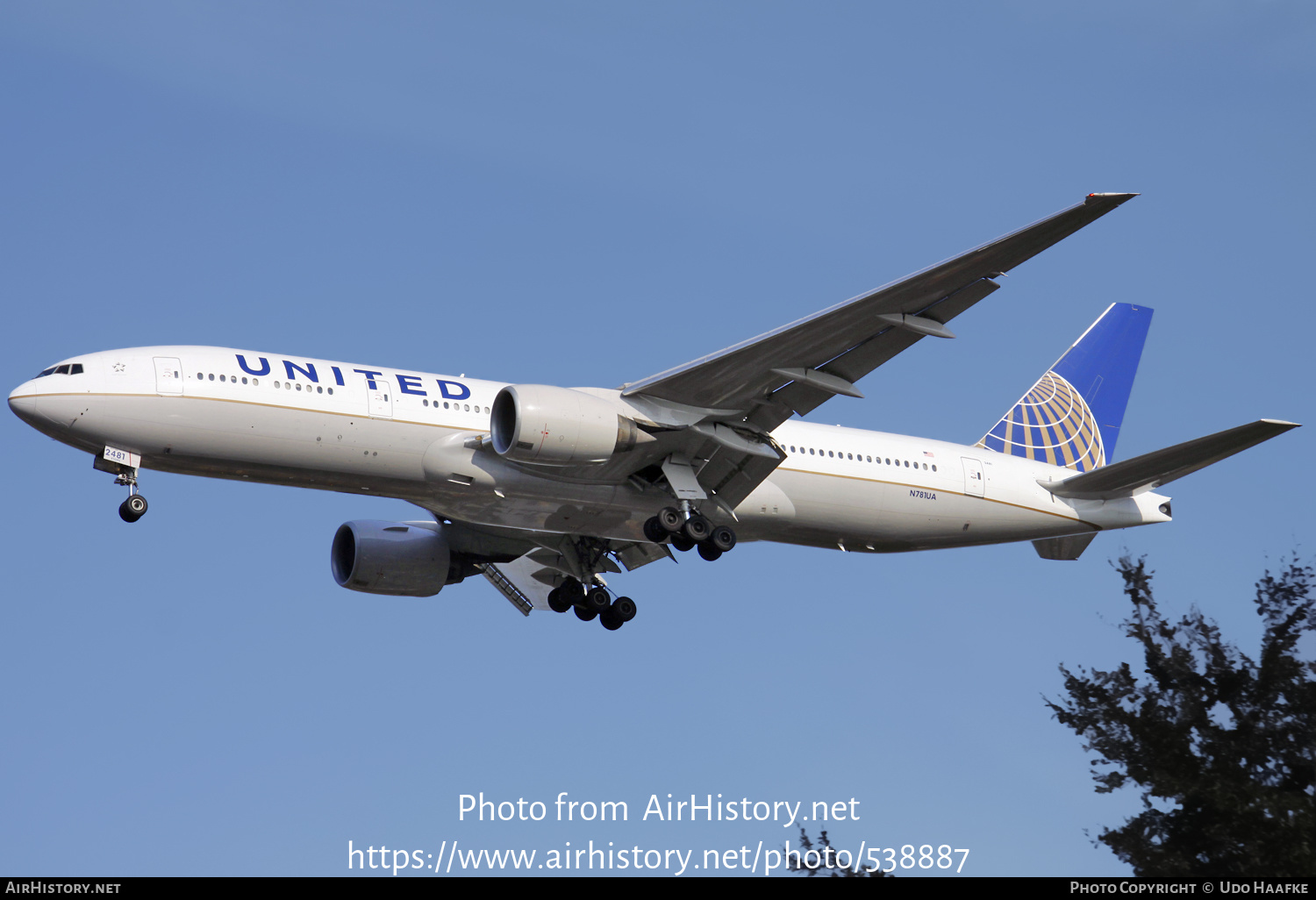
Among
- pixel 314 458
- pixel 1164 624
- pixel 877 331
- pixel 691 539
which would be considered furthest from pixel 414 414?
pixel 1164 624

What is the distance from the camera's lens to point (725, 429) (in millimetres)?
28234

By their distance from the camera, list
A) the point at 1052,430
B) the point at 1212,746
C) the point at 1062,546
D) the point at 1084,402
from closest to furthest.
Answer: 1. the point at 1212,746
2. the point at 1062,546
3. the point at 1052,430
4. the point at 1084,402

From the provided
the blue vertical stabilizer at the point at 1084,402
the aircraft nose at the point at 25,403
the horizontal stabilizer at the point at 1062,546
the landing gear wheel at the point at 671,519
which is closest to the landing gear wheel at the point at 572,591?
the landing gear wheel at the point at 671,519

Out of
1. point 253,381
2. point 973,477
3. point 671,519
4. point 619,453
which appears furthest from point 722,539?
point 253,381

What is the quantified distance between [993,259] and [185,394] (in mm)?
14102

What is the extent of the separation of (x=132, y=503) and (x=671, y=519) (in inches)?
395

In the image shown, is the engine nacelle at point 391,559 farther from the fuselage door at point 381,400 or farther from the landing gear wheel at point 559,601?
the fuselage door at point 381,400

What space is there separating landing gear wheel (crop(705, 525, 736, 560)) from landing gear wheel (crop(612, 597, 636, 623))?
431cm

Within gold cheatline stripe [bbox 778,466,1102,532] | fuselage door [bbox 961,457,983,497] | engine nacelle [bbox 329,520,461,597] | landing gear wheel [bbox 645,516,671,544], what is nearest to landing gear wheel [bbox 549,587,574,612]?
engine nacelle [bbox 329,520,461,597]

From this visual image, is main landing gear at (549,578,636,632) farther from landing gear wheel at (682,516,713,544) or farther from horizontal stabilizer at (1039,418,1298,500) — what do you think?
horizontal stabilizer at (1039,418,1298,500)

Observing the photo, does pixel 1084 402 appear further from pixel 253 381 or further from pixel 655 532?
pixel 253 381

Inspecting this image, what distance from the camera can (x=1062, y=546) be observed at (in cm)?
3369

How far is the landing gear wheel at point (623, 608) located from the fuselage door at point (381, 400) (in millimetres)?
8227

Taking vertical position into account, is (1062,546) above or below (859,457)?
below
